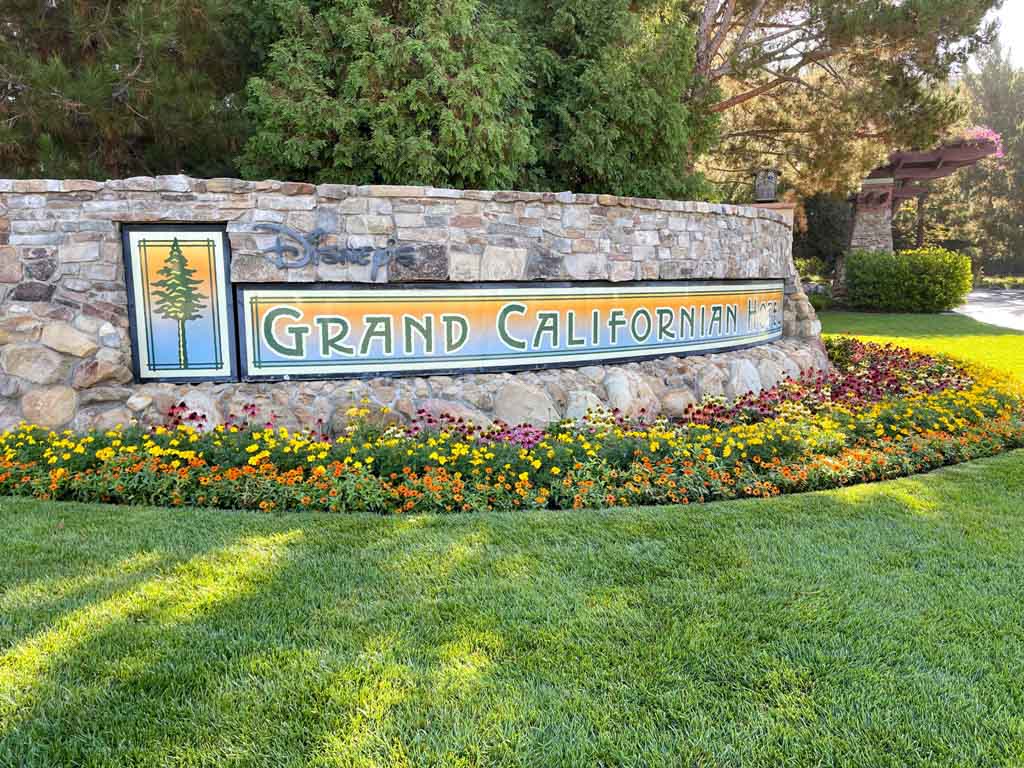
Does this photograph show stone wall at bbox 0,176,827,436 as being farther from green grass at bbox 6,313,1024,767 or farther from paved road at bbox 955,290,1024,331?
paved road at bbox 955,290,1024,331

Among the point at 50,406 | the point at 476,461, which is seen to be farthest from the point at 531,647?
the point at 50,406

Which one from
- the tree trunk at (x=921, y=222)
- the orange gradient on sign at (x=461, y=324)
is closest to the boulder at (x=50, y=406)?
A: the orange gradient on sign at (x=461, y=324)

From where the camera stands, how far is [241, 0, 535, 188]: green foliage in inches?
224

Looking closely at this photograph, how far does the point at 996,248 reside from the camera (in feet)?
125

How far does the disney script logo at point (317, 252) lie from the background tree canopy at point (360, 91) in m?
1.11

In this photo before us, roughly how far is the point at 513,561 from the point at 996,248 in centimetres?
4484

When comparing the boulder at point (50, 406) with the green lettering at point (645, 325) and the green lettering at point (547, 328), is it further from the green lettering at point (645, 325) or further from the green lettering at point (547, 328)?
the green lettering at point (645, 325)

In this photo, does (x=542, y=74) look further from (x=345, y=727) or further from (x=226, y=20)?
(x=345, y=727)

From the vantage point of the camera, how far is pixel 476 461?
4.12m

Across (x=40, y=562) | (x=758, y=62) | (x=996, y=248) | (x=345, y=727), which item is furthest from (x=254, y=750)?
(x=996, y=248)

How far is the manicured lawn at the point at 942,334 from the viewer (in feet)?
33.2

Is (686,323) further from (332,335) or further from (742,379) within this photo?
(332,335)

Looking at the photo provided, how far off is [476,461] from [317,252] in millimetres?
1904

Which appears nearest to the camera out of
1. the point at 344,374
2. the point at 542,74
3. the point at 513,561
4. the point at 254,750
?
the point at 254,750
